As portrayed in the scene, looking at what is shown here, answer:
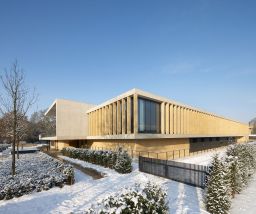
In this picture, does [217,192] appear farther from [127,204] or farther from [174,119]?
[174,119]

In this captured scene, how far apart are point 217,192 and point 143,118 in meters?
19.6

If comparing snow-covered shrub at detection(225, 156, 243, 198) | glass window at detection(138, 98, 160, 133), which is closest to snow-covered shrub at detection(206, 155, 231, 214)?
snow-covered shrub at detection(225, 156, 243, 198)

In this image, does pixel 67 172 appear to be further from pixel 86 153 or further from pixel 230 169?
pixel 86 153

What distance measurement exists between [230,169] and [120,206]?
390 inches

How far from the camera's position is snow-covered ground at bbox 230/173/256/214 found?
38.9ft

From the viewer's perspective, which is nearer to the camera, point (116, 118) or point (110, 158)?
point (110, 158)

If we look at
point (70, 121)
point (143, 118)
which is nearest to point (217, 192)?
point (143, 118)

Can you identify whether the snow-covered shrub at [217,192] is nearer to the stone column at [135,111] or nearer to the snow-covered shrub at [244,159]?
the snow-covered shrub at [244,159]

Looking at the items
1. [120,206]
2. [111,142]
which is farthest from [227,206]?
[111,142]

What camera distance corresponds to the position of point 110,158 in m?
22.4

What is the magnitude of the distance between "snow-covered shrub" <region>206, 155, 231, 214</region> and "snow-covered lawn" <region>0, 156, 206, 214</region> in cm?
58

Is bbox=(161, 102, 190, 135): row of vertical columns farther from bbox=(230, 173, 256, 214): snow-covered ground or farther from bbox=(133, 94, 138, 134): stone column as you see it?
bbox=(230, 173, 256, 214): snow-covered ground

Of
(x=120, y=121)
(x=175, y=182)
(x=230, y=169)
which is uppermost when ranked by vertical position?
(x=120, y=121)

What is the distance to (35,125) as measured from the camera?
329ft
